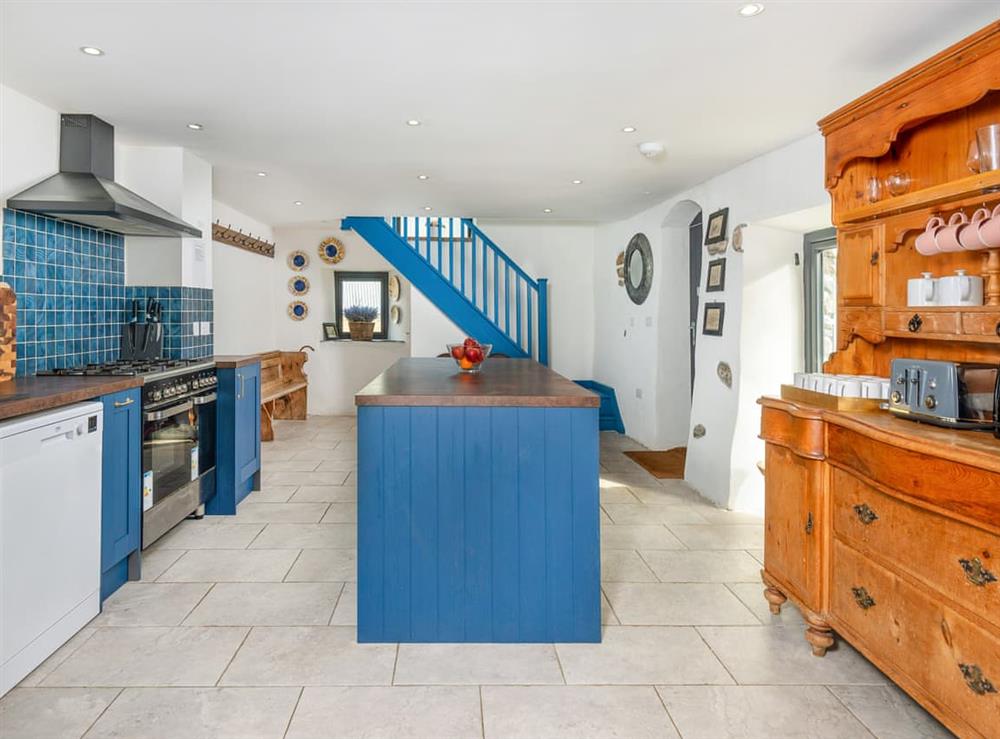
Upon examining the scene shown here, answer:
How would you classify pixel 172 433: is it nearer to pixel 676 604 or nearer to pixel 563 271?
pixel 676 604

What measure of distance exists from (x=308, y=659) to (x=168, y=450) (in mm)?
1684

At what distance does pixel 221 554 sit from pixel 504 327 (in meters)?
4.50

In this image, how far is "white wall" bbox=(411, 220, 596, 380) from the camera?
7.60m

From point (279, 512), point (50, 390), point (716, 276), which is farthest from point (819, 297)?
point (50, 390)

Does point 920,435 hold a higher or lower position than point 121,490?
higher

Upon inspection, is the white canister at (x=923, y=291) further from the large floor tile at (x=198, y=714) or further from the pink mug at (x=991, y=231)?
the large floor tile at (x=198, y=714)

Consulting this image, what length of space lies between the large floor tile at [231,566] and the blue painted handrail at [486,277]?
4076 mm

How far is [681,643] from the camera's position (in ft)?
8.28

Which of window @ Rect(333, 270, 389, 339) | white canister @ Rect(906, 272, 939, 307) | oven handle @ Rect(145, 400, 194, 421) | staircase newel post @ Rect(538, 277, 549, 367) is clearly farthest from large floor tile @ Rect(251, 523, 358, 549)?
window @ Rect(333, 270, 389, 339)

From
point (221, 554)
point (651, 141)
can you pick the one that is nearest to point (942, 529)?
point (651, 141)

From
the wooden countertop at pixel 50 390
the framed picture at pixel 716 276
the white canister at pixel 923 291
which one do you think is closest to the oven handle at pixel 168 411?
the wooden countertop at pixel 50 390

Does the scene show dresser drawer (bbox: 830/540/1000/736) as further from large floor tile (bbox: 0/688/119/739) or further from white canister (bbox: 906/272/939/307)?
large floor tile (bbox: 0/688/119/739)

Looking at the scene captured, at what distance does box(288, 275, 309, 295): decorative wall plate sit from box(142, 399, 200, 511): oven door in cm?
463

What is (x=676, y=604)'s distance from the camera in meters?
2.88
